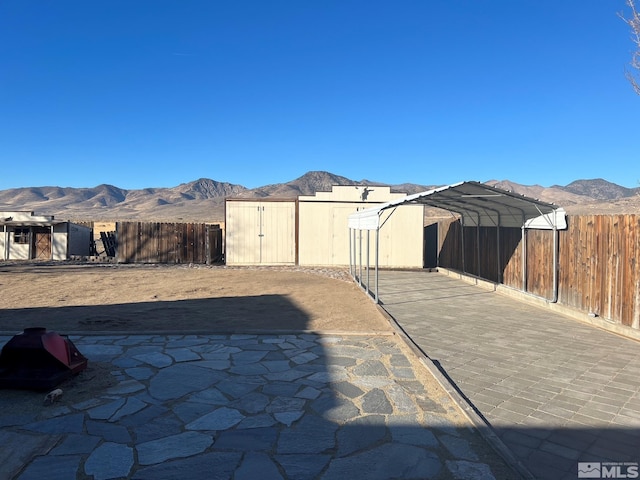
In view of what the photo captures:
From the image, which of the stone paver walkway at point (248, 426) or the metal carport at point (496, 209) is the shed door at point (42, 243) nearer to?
the metal carport at point (496, 209)

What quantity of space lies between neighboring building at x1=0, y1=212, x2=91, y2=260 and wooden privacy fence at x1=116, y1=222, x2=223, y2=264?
4242 mm

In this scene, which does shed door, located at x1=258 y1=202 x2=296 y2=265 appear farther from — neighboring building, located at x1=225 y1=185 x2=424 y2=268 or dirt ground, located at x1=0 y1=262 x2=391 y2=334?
dirt ground, located at x1=0 y1=262 x2=391 y2=334

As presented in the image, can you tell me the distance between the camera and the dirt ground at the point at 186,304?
277 inches

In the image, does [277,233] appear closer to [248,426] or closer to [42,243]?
[42,243]

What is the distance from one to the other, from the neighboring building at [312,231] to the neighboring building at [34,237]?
10.6 metres

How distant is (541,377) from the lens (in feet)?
15.4

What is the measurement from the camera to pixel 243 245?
758 inches

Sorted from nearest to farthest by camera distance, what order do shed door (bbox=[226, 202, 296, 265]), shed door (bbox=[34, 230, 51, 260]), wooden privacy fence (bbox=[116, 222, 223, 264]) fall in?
shed door (bbox=[226, 202, 296, 265]) → wooden privacy fence (bbox=[116, 222, 223, 264]) → shed door (bbox=[34, 230, 51, 260])

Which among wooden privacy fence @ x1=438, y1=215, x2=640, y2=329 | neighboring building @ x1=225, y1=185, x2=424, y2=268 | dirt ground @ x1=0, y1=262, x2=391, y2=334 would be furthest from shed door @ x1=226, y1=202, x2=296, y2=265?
wooden privacy fence @ x1=438, y1=215, x2=640, y2=329

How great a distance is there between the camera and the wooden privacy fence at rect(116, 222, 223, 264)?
21250 millimetres

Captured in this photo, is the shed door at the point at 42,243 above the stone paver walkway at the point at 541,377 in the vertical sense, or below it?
above

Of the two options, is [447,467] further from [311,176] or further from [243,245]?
[311,176]

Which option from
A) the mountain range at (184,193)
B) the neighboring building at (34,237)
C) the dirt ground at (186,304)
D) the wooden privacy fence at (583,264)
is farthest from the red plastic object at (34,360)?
the mountain range at (184,193)

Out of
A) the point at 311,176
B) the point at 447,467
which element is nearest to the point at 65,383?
the point at 447,467
